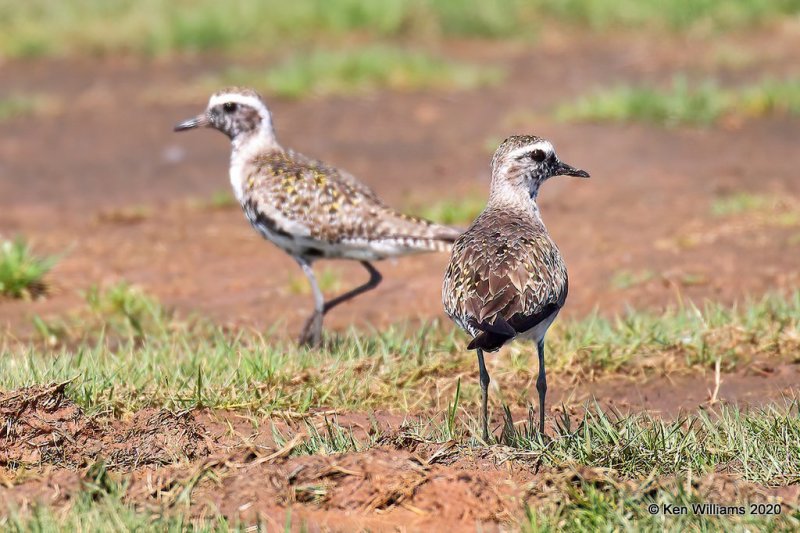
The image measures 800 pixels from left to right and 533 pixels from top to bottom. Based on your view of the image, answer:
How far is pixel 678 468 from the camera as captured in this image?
15.2ft

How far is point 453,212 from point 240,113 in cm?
249

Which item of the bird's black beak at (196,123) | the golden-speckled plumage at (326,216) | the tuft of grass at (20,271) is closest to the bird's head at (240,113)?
the bird's black beak at (196,123)

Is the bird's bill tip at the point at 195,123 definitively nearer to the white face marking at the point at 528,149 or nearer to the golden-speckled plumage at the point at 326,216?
the golden-speckled plumage at the point at 326,216

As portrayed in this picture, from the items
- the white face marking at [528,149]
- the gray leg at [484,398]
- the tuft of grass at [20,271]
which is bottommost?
the tuft of grass at [20,271]

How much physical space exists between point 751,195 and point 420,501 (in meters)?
7.00

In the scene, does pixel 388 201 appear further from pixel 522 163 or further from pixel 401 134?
pixel 522 163

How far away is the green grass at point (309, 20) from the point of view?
17.3 meters

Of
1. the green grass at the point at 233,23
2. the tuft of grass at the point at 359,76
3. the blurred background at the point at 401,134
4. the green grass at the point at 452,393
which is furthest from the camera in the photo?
the green grass at the point at 233,23

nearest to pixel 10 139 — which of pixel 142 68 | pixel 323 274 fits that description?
pixel 142 68

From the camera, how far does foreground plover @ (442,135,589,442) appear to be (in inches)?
195

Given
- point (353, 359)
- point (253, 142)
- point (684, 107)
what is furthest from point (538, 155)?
point (684, 107)

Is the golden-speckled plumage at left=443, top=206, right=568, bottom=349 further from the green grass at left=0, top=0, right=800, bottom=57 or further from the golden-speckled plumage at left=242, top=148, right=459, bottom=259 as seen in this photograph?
the green grass at left=0, top=0, right=800, bottom=57

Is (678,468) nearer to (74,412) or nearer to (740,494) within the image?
(740,494)

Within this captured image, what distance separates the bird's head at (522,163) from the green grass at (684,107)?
21.9 feet
